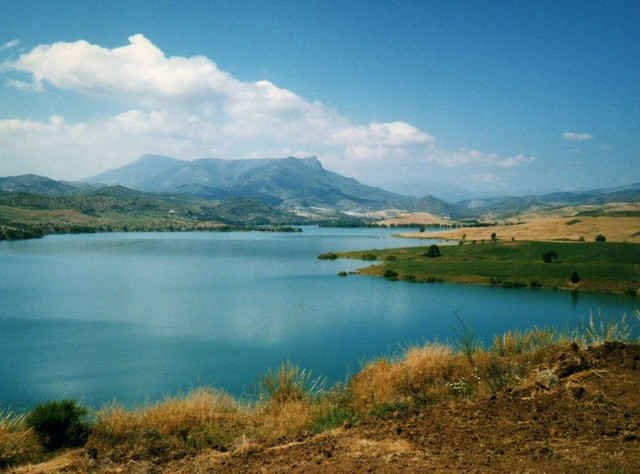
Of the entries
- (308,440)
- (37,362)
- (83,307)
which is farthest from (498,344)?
(83,307)

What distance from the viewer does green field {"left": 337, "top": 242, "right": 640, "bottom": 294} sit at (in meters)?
59.3

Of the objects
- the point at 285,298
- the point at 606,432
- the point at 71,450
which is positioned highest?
the point at 606,432

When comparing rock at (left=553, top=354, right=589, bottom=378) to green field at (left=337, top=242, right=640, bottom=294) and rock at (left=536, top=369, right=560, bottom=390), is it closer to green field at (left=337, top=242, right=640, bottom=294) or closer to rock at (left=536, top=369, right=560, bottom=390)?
rock at (left=536, top=369, right=560, bottom=390)

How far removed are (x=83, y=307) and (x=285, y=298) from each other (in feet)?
68.6

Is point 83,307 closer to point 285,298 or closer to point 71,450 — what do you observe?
point 285,298

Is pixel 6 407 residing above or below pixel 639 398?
below

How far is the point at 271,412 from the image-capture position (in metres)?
8.72

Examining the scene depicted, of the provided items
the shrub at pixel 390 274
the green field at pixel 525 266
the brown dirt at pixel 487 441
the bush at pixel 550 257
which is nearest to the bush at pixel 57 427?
the brown dirt at pixel 487 441

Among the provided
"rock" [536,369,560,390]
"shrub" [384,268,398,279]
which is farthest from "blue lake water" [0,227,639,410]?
"rock" [536,369,560,390]

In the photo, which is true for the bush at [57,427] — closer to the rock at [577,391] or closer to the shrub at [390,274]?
the rock at [577,391]

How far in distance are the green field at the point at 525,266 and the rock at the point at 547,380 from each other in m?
56.4

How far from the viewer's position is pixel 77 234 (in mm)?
165875

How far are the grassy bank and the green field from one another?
182 ft

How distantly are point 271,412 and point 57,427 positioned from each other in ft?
12.1
